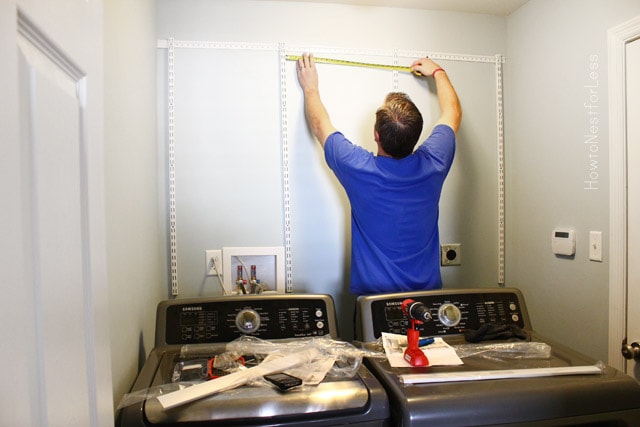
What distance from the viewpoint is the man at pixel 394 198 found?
1370 mm

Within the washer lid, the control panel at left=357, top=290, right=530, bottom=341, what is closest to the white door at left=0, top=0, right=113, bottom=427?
the washer lid

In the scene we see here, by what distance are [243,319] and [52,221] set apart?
77 centimetres

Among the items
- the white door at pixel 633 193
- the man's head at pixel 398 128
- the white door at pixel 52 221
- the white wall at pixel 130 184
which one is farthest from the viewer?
the man's head at pixel 398 128

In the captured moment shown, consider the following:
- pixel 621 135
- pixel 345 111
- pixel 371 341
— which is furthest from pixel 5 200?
pixel 621 135

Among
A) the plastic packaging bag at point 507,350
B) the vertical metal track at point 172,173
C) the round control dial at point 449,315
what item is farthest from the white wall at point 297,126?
the plastic packaging bag at point 507,350

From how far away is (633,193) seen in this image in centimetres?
125

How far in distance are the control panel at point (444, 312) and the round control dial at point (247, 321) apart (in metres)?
0.35

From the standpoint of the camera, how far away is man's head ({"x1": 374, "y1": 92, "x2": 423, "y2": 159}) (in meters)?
1.35

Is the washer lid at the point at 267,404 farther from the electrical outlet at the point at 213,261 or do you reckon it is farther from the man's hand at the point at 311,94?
the man's hand at the point at 311,94

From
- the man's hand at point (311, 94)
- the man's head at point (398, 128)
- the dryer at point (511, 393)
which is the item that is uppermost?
the man's hand at point (311, 94)

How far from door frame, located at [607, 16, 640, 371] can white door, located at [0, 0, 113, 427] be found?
5.53 ft

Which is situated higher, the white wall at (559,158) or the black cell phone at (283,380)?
the white wall at (559,158)

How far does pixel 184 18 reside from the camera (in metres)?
1.57

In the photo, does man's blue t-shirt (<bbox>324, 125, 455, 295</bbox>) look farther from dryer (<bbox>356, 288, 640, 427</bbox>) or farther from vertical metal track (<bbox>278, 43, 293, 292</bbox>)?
dryer (<bbox>356, 288, 640, 427</bbox>)
